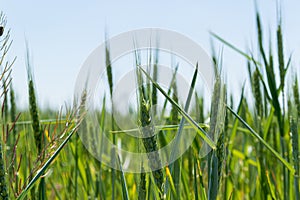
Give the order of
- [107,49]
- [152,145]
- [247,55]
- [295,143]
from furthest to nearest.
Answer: [247,55] < [107,49] < [295,143] < [152,145]

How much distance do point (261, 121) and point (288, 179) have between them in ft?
0.69

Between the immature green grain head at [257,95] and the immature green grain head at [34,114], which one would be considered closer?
the immature green grain head at [34,114]

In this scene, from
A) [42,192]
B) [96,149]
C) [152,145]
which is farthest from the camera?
[96,149]

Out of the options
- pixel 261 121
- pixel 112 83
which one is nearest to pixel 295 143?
pixel 261 121

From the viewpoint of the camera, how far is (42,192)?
92 cm

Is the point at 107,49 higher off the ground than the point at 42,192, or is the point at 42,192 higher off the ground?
the point at 107,49

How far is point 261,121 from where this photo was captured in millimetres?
1436

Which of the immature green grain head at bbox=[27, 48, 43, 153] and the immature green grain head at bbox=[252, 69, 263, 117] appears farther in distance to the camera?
the immature green grain head at bbox=[252, 69, 263, 117]

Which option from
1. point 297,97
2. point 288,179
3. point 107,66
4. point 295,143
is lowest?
point 288,179

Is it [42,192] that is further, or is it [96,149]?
[96,149]

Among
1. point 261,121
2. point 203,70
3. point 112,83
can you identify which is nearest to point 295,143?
point 203,70

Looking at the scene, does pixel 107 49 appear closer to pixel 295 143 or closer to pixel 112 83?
pixel 112 83

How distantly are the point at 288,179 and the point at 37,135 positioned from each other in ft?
2.43

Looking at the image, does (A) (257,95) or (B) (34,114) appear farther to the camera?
(A) (257,95)
